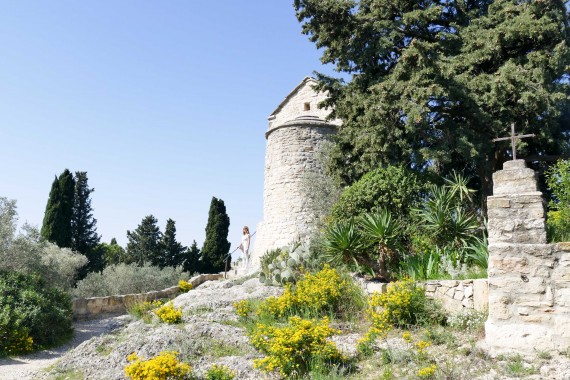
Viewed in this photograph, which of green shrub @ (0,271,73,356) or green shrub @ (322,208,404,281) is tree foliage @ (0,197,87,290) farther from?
green shrub @ (322,208,404,281)

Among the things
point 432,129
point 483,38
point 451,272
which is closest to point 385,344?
point 451,272

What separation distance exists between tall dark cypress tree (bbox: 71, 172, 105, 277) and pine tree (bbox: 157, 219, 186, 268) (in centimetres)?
370

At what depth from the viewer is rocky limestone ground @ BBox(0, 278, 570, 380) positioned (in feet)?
19.6

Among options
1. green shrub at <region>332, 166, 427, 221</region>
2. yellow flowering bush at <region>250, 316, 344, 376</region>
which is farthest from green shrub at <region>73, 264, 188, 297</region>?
yellow flowering bush at <region>250, 316, 344, 376</region>

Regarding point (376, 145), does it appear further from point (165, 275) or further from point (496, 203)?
point (165, 275)

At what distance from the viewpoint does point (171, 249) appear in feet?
92.1

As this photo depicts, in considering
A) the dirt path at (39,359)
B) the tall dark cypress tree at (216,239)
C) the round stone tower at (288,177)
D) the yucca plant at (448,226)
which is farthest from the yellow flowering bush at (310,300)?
the tall dark cypress tree at (216,239)

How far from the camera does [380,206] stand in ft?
35.8

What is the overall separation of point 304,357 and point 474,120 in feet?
30.2

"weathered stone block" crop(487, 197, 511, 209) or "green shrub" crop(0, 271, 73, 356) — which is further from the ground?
"weathered stone block" crop(487, 197, 511, 209)

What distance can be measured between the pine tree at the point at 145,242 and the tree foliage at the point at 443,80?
664 inches

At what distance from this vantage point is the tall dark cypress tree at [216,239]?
28469 mm

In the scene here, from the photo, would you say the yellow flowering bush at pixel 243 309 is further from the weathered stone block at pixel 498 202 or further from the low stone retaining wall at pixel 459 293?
the weathered stone block at pixel 498 202

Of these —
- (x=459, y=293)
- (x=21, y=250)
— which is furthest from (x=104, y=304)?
(x=459, y=293)
